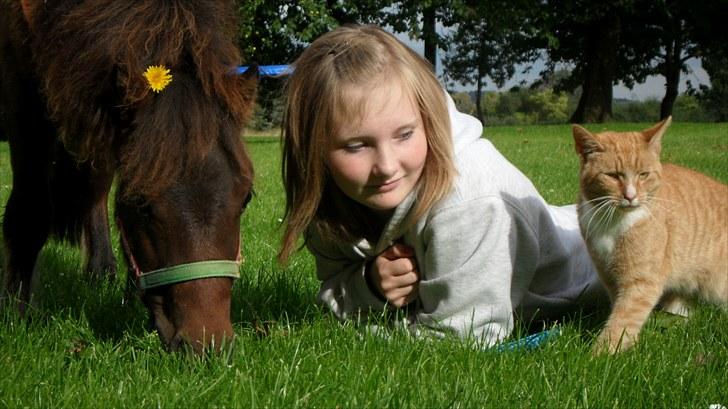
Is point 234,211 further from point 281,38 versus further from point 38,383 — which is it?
point 281,38

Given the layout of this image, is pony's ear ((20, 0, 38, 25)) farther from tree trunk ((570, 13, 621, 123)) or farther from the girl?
tree trunk ((570, 13, 621, 123))

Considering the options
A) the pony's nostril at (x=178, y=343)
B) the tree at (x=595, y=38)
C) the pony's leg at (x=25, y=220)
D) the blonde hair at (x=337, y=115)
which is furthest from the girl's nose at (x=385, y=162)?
the tree at (x=595, y=38)

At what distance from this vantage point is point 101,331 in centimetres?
347

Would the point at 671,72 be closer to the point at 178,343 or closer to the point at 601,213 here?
the point at 601,213

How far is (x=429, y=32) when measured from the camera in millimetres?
27562

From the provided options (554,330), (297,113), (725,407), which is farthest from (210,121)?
(725,407)

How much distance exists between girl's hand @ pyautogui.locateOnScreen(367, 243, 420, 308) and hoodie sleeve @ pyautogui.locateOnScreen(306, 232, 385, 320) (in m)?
0.10

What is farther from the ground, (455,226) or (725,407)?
(455,226)

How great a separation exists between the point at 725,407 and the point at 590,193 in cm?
123

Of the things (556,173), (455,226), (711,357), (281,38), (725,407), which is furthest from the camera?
(281,38)

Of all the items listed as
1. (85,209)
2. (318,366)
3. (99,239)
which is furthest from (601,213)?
(99,239)

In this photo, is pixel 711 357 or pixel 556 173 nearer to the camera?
pixel 711 357

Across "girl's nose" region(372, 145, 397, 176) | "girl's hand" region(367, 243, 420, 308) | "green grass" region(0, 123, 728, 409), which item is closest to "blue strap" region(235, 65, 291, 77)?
"green grass" region(0, 123, 728, 409)

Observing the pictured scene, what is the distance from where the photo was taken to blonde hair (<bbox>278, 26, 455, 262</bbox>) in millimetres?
3045
